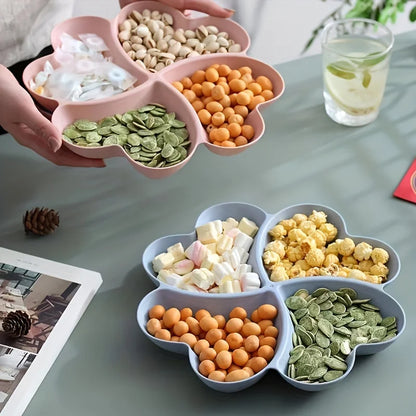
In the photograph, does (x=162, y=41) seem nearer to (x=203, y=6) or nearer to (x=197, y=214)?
(x=203, y=6)

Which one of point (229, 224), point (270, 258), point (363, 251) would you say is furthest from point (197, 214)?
point (363, 251)

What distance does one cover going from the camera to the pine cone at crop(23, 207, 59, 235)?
1261mm

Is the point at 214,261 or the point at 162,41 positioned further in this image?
the point at 162,41

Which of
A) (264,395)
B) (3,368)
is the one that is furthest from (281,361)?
(3,368)

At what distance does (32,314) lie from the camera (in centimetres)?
114

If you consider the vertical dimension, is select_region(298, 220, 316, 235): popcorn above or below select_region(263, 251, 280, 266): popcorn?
above

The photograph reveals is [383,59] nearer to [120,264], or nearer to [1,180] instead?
[120,264]

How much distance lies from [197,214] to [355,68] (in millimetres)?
414

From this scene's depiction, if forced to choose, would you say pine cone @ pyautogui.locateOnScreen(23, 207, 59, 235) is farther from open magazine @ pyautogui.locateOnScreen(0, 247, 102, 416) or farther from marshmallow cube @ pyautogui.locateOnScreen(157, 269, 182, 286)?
marshmallow cube @ pyautogui.locateOnScreen(157, 269, 182, 286)

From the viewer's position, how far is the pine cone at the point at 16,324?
43.1 inches

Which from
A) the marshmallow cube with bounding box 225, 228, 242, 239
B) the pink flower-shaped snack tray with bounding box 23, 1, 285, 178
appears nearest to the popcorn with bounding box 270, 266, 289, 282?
the marshmallow cube with bounding box 225, 228, 242, 239

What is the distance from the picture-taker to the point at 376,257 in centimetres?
115

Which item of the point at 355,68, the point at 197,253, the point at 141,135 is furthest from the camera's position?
the point at 355,68

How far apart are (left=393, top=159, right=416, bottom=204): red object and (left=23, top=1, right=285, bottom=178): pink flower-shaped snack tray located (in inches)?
11.0
